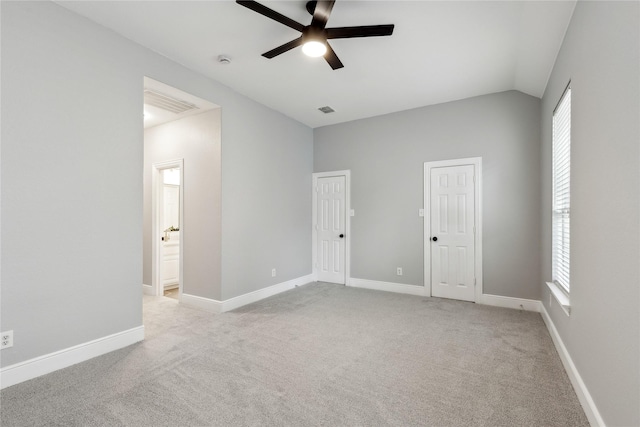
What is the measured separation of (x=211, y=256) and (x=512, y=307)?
4.22 metres

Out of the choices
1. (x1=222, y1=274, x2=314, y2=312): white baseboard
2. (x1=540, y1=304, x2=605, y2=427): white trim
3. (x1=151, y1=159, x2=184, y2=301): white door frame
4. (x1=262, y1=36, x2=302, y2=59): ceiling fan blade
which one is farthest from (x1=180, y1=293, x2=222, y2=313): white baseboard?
(x1=540, y1=304, x2=605, y2=427): white trim

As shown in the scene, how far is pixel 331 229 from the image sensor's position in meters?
5.71

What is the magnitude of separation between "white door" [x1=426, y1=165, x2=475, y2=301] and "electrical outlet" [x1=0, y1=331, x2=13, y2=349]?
479cm

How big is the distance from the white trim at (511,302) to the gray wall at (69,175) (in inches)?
176

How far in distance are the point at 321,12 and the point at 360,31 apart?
0.36 metres

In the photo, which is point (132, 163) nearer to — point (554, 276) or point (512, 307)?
point (554, 276)

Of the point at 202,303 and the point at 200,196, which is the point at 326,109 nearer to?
the point at 200,196

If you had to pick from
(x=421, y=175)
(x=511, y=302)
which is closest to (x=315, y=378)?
(x=511, y=302)

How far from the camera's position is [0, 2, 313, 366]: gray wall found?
2.26 m

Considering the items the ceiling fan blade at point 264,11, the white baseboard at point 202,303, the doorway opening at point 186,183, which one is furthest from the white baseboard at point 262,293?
the ceiling fan blade at point 264,11

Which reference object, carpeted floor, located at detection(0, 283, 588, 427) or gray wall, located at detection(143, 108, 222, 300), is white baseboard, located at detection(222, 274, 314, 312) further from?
carpeted floor, located at detection(0, 283, 588, 427)

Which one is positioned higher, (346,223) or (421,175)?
(421,175)

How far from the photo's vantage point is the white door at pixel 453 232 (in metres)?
4.47

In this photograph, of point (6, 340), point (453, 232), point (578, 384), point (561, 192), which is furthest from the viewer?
point (453, 232)
